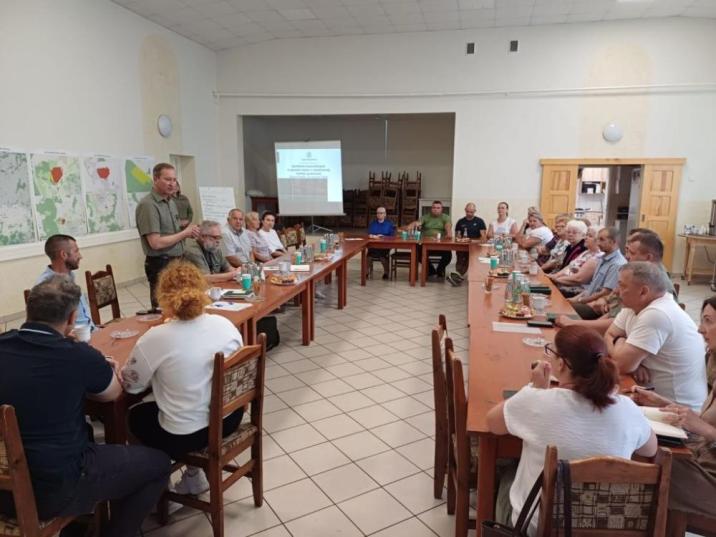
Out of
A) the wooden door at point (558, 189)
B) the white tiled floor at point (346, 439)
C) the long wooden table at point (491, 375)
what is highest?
the wooden door at point (558, 189)

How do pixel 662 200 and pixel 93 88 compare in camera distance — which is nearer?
pixel 93 88

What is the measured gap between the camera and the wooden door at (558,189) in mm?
8625

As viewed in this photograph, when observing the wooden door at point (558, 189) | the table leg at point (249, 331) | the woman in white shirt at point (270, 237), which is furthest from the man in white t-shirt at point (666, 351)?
the wooden door at point (558, 189)

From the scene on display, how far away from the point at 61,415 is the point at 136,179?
6.42m

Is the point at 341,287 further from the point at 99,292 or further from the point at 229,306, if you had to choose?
the point at 99,292

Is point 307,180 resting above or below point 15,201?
above

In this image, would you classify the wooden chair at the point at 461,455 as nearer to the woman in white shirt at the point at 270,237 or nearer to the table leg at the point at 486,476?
the table leg at the point at 486,476

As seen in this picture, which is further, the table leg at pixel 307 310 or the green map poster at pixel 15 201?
the green map poster at pixel 15 201

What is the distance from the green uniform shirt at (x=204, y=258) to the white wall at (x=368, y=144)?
7636 mm

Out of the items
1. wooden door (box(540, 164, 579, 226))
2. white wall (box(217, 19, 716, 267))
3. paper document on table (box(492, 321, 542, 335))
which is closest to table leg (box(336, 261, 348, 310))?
paper document on table (box(492, 321, 542, 335))

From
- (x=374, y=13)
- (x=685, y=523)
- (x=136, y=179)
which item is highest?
(x=374, y=13)

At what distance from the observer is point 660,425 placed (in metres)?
1.70

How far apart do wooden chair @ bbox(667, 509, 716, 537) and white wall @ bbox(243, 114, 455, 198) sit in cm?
1039

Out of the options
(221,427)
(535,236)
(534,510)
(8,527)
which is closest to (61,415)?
(8,527)
